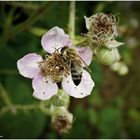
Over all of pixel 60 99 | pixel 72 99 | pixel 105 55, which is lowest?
pixel 72 99

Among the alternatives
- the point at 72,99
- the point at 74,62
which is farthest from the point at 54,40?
the point at 72,99

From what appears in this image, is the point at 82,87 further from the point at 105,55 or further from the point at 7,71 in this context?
the point at 7,71

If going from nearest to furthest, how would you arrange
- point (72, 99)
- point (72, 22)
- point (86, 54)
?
point (86, 54) < point (72, 22) < point (72, 99)

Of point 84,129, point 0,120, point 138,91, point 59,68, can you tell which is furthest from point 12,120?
point 138,91

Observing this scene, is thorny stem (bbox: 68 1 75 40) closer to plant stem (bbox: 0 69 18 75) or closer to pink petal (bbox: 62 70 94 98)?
pink petal (bbox: 62 70 94 98)

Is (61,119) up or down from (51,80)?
down

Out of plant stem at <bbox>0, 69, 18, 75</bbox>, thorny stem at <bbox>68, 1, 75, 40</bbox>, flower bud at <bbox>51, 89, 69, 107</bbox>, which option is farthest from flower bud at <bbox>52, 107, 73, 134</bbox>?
plant stem at <bbox>0, 69, 18, 75</bbox>

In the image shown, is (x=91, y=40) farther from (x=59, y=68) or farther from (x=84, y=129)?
(x=84, y=129)
